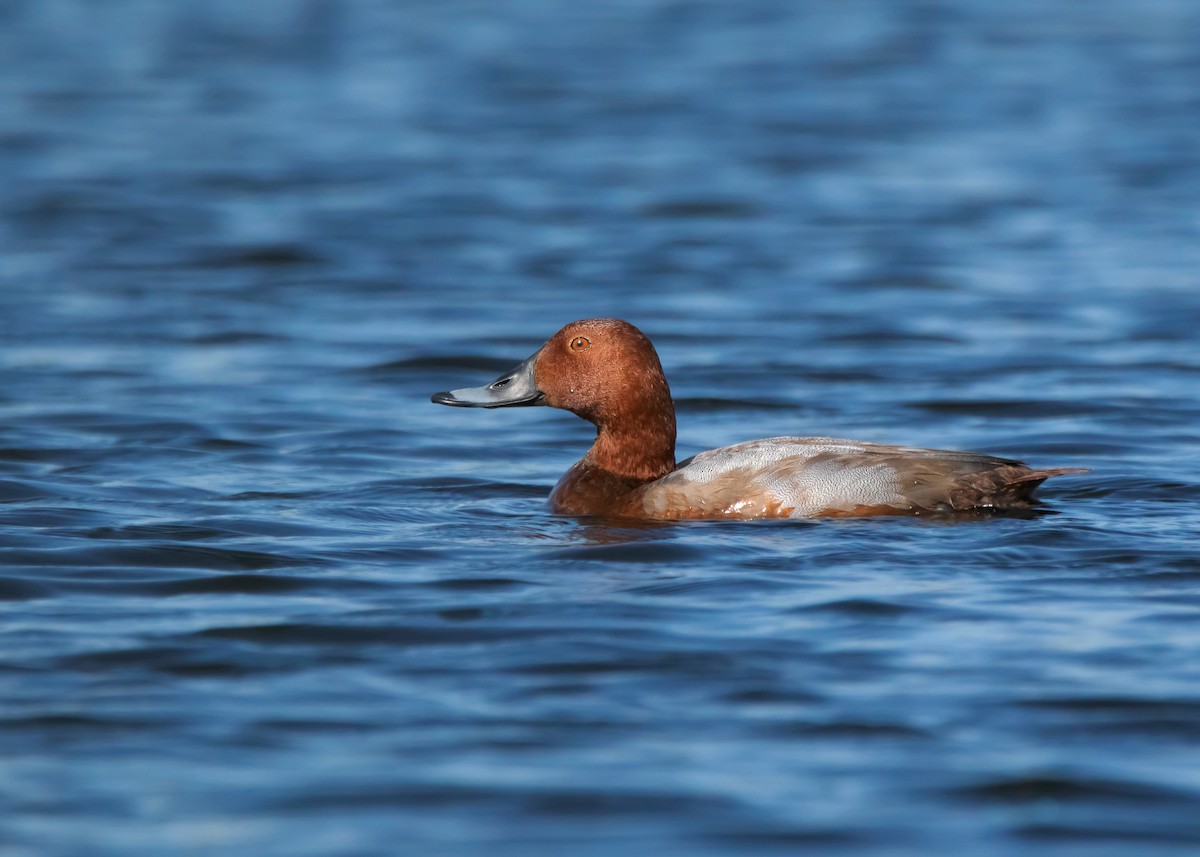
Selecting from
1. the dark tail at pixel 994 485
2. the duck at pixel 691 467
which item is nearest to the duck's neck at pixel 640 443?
the duck at pixel 691 467

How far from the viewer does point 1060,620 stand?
21.6 feet

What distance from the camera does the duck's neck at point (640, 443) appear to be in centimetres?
855

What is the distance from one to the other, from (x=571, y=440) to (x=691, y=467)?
8.26 ft

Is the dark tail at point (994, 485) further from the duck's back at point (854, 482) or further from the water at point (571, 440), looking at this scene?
the water at point (571, 440)

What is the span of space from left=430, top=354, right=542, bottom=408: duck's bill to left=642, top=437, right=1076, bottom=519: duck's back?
101 centimetres

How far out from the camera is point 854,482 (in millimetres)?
7883

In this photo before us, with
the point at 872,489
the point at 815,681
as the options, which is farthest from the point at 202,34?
the point at 815,681

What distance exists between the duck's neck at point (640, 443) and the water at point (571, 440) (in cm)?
45

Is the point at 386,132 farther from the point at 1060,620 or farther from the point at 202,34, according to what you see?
the point at 1060,620

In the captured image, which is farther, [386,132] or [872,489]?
[386,132]

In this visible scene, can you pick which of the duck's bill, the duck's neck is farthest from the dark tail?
the duck's bill

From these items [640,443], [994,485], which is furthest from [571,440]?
[994,485]

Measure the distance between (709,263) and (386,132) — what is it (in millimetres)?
6528

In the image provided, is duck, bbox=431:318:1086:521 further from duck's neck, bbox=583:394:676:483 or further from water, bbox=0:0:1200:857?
water, bbox=0:0:1200:857
